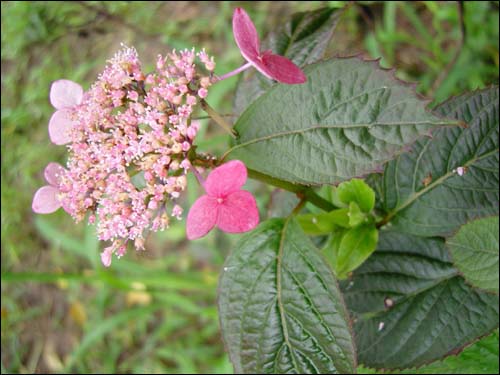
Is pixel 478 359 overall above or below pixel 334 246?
below

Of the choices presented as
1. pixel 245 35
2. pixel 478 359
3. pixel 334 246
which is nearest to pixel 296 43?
pixel 245 35

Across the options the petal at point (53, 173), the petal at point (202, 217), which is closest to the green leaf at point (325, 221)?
the petal at point (202, 217)

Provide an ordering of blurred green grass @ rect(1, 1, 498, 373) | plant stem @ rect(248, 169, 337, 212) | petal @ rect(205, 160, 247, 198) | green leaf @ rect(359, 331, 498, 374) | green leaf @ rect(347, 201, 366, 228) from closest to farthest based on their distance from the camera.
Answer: petal @ rect(205, 160, 247, 198) < plant stem @ rect(248, 169, 337, 212) < green leaf @ rect(347, 201, 366, 228) < green leaf @ rect(359, 331, 498, 374) < blurred green grass @ rect(1, 1, 498, 373)

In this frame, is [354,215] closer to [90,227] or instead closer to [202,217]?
[202,217]

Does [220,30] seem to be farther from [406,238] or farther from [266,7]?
[406,238]

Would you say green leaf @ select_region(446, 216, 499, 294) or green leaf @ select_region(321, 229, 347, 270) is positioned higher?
green leaf @ select_region(321, 229, 347, 270)

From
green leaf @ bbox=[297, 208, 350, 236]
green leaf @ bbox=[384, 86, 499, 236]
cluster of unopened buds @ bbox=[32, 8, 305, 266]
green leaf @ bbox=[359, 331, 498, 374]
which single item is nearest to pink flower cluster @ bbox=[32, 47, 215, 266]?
cluster of unopened buds @ bbox=[32, 8, 305, 266]

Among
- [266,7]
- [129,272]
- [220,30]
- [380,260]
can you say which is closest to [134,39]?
[220,30]

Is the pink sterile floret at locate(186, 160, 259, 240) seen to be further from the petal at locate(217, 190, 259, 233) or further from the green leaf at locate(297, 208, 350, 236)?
the green leaf at locate(297, 208, 350, 236)
